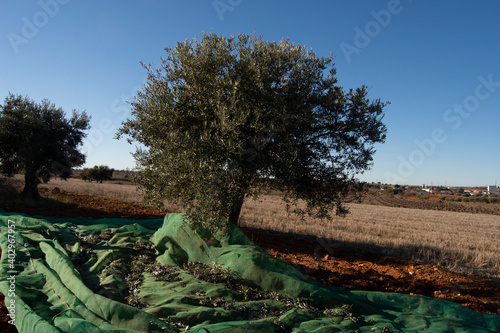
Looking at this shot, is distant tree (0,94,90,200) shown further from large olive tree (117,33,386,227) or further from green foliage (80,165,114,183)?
green foliage (80,165,114,183)

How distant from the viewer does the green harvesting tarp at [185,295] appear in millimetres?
4332

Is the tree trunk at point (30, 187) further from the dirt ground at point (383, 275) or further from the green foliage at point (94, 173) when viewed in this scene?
the green foliage at point (94, 173)

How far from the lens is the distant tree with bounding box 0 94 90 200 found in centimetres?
1838

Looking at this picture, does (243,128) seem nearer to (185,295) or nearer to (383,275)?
(185,295)

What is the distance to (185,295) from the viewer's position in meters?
5.37

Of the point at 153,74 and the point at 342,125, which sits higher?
the point at 153,74

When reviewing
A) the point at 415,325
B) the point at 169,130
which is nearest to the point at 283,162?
the point at 169,130

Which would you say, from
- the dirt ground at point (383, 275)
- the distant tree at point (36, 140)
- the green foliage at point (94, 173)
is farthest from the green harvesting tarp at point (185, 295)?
the green foliage at point (94, 173)

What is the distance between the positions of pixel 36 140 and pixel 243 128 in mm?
17134

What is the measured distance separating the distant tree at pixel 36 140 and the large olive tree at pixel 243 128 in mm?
12930

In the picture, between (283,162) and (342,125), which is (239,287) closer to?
(283,162)

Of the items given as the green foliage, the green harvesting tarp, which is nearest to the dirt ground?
the green harvesting tarp

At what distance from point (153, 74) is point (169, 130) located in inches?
83.8

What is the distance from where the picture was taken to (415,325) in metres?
5.18
